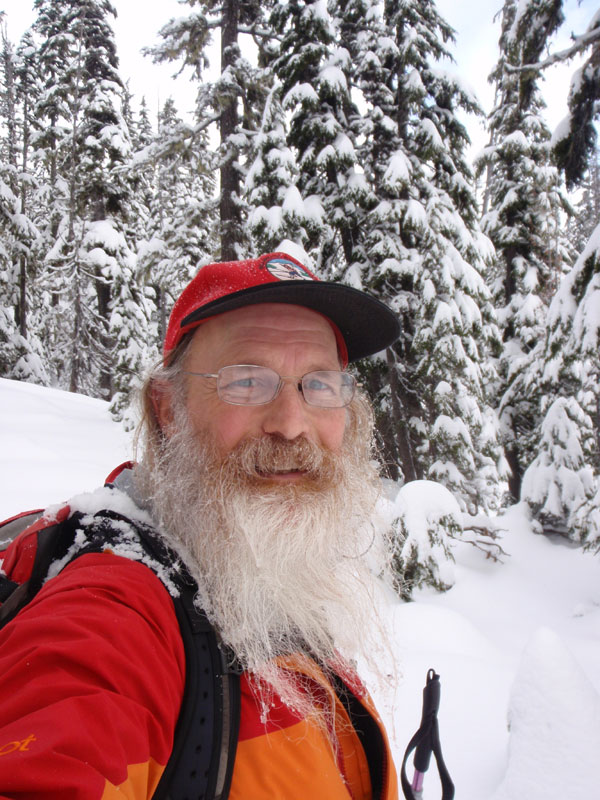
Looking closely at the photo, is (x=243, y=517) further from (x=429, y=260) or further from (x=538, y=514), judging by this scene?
(x=538, y=514)

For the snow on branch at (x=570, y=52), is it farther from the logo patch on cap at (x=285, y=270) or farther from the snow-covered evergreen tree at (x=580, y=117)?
→ the logo patch on cap at (x=285, y=270)

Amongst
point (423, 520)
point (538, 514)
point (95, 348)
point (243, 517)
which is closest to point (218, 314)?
point (243, 517)

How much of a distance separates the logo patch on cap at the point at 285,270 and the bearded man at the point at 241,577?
1 cm

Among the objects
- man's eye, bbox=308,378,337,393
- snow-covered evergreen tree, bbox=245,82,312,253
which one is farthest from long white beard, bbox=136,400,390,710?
snow-covered evergreen tree, bbox=245,82,312,253

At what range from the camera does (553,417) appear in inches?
402

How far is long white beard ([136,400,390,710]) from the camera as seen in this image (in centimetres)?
143

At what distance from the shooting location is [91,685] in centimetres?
85

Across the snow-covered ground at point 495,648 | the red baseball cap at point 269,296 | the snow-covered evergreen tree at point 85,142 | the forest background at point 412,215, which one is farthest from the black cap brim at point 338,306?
the snow-covered evergreen tree at point 85,142

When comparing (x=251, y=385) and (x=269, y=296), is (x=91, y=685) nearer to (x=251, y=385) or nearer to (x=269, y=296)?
(x=251, y=385)

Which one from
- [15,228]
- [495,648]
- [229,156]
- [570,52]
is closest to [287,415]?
[495,648]

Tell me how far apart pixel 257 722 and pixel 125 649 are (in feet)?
1.46

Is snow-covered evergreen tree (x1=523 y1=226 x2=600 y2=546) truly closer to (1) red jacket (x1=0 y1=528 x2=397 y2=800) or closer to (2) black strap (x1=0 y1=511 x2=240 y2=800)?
(1) red jacket (x1=0 y1=528 x2=397 y2=800)

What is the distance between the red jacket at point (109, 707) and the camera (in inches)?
28.2

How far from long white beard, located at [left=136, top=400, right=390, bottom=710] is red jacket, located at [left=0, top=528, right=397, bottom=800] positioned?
186 mm
